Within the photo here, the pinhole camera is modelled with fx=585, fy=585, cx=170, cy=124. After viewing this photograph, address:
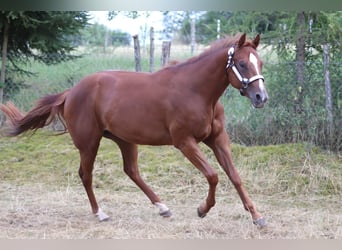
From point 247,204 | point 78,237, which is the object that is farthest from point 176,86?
point 78,237

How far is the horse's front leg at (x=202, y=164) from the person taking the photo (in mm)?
4168

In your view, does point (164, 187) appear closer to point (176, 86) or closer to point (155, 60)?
point (176, 86)

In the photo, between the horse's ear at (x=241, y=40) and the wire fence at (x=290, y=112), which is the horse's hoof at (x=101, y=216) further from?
the wire fence at (x=290, y=112)

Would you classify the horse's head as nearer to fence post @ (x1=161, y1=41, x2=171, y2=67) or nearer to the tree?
fence post @ (x1=161, y1=41, x2=171, y2=67)

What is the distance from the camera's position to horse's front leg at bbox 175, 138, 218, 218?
417cm

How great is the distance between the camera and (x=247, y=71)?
13.2 feet

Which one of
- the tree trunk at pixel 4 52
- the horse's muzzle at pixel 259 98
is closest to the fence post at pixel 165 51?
the tree trunk at pixel 4 52

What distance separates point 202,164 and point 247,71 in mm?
748

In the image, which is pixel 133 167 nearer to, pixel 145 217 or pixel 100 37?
pixel 145 217

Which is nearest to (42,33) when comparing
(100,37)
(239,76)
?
(239,76)

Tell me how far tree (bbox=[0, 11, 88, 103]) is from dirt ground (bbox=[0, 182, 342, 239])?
7.43 feet

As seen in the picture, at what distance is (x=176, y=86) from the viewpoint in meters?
4.39

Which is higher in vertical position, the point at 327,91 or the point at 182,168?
the point at 327,91

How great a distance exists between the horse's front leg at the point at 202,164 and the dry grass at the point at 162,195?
0.20 m
